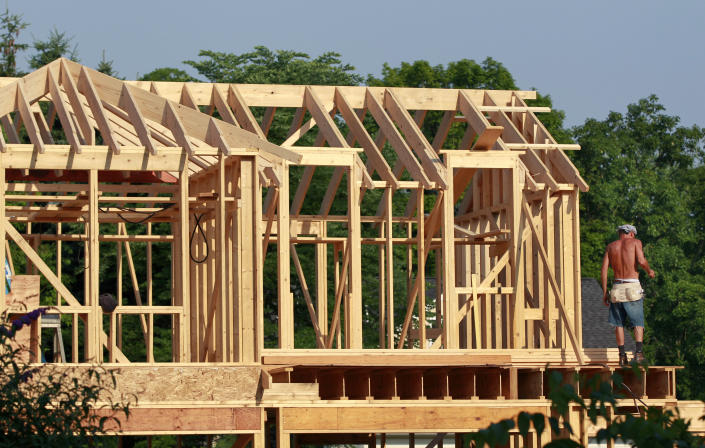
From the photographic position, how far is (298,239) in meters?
23.9

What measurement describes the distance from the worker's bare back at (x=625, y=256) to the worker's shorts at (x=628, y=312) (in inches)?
16.1

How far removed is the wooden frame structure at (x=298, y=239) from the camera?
16.0 meters

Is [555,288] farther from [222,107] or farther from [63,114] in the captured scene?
[63,114]

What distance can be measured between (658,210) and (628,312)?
35747mm

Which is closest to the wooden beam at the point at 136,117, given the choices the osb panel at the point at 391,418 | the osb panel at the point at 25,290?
the osb panel at the point at 25,290

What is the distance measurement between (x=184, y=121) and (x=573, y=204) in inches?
284

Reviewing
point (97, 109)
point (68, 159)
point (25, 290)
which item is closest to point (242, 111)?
point (97, 109)

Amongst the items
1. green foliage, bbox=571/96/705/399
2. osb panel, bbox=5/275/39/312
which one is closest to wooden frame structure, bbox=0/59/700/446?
osb panel, bbox=5/275/39/312

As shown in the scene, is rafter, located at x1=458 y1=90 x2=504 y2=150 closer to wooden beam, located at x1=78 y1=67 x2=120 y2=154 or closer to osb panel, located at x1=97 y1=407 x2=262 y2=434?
wooden beam, located at x1=78 y1=67 x2=120 y2=154

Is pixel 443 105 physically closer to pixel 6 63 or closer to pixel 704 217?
pixel 6 63

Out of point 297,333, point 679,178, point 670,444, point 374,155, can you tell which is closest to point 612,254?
point 374,155

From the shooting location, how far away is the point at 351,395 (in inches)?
696

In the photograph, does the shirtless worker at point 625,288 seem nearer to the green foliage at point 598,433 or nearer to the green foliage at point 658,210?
the green foliage at point 598,433

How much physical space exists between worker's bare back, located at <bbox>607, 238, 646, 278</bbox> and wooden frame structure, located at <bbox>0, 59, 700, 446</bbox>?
58.5 inches
